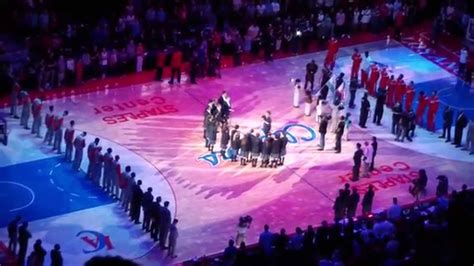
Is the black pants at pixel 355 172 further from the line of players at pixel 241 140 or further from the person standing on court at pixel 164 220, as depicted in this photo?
the person standing on court at pixel 164 220

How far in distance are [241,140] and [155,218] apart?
4.78 meters

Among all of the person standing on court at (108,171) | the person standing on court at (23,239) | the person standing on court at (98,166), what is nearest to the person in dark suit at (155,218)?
the person standing on court at (108,171)

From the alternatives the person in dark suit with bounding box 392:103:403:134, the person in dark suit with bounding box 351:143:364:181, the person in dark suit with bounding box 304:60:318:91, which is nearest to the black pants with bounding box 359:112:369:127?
the person in dark suit with bounding box 392:103:403:134

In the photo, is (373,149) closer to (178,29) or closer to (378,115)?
(378,115)

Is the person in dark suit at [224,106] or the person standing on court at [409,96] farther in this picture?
the person standing on court at [409,96]

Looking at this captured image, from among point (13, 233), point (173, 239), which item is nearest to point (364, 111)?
point (173, 239)

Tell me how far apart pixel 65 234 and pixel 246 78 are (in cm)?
1182

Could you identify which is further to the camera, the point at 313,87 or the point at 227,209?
the point at 313,87

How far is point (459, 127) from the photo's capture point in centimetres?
3156

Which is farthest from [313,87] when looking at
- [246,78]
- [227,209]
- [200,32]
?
[227,209]

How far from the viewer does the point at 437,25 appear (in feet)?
128

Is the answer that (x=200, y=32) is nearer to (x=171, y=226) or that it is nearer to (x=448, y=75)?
(x=448, y=75)

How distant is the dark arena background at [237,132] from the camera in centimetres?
2519

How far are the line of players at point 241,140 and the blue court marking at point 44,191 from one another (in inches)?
160
